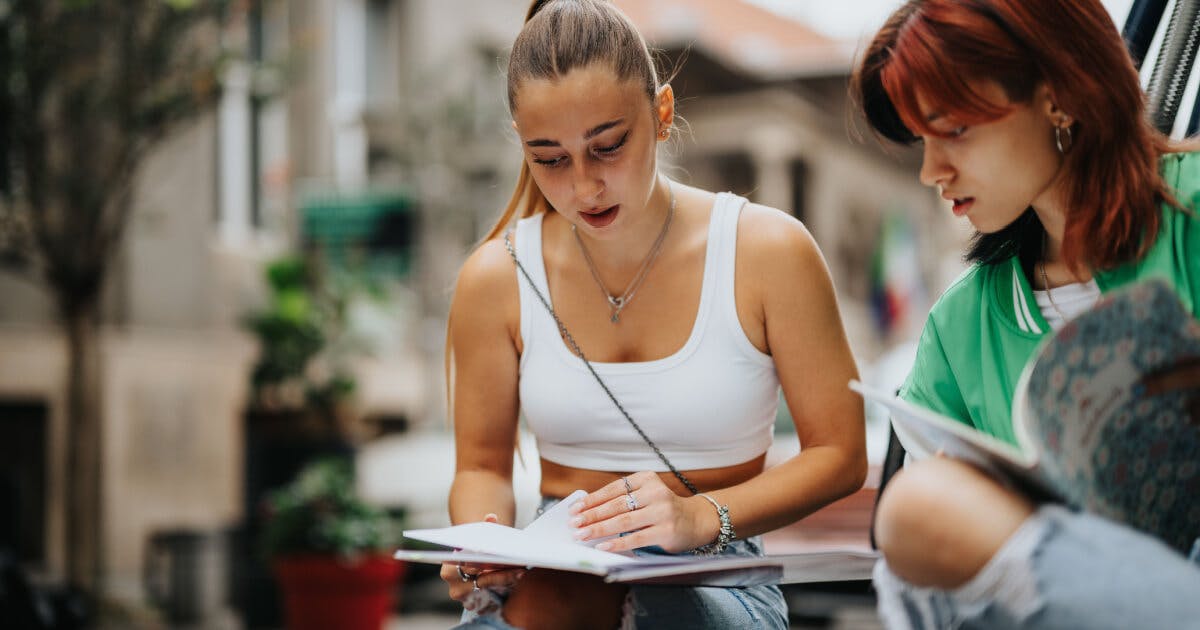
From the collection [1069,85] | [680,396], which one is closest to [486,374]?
[680,396]

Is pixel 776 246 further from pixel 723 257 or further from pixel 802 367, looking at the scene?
pixel 802 367

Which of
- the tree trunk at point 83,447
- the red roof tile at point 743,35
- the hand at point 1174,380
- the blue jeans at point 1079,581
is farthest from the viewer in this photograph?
the red roof tile at point 743,35

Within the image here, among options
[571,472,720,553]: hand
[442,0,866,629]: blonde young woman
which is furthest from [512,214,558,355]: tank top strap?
[571,472,720,553]: hand

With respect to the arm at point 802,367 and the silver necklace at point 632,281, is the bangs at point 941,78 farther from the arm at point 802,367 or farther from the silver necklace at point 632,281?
the silver necklace at point 632,281

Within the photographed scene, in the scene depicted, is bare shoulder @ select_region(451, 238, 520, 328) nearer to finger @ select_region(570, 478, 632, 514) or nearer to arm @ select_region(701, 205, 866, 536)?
arm @ select_region(701, 205, 866, 536)

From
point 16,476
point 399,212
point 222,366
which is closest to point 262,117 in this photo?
point 399,212

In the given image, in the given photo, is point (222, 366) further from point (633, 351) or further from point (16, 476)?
point (633, 351)

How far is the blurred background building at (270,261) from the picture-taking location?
9.51 meters

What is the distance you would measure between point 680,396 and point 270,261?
30.0 feet

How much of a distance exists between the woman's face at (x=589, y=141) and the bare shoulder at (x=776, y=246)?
8.5 inches

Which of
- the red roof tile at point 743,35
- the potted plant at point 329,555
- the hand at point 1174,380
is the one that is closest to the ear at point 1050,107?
the hand at point 1174,380

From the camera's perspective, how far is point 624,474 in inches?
84.7

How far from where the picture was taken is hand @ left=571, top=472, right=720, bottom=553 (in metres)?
1.76

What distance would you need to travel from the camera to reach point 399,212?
12.8 meters
